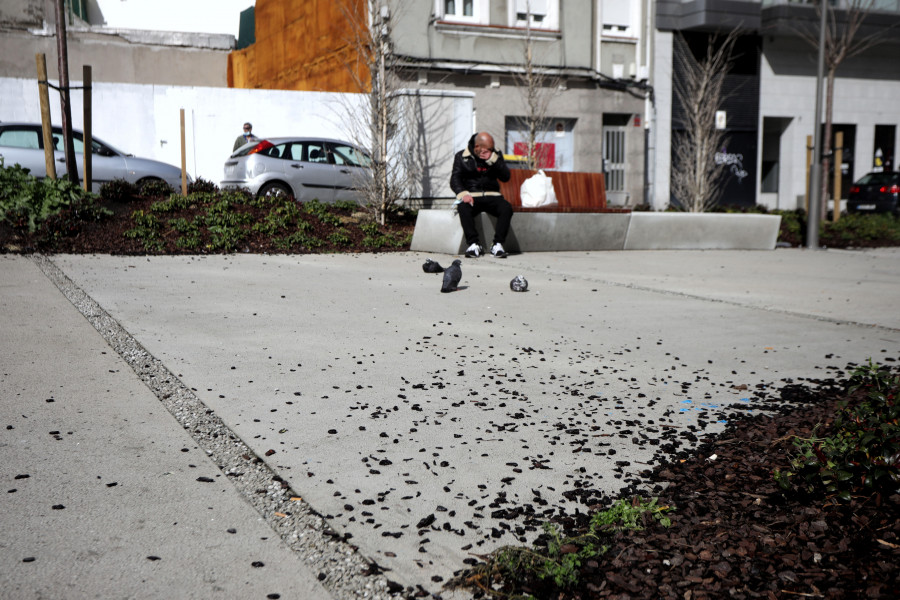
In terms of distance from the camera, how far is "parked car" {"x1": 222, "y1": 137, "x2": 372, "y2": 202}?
14953mm

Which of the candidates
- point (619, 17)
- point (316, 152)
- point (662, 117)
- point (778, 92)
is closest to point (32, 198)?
point (316, 152)

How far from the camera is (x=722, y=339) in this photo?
5.24 m

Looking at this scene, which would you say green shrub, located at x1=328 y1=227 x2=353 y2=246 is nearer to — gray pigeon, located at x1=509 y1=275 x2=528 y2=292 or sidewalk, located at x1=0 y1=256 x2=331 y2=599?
gray pigeon, located at x1=509 y1=275 x2=528 y2=292

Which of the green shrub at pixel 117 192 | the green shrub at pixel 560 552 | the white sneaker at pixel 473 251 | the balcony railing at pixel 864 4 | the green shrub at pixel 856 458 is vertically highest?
the balcony railing at pixel 864 4

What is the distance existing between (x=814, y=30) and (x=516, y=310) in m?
22.9

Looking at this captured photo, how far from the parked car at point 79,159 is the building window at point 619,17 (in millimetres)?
13917

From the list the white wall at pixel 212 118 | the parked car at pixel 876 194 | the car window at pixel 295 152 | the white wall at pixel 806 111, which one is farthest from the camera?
the white wall at pixel 806 111

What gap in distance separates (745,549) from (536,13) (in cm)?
2169

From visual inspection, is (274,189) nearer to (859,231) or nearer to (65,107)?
(65,107)

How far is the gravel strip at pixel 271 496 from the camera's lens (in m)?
2.12

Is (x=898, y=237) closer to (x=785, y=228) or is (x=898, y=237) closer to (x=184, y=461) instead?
(x=785, y=228)

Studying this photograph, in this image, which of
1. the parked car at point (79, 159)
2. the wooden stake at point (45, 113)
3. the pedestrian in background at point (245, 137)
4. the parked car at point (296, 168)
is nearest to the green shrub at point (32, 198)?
the wooden stake at point (45, 113)

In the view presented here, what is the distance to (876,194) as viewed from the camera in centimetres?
2325

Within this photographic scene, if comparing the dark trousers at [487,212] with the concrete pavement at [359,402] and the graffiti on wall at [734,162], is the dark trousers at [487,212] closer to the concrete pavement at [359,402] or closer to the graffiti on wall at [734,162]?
the concrete pavement at [359,402]
